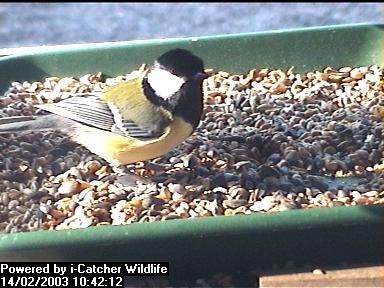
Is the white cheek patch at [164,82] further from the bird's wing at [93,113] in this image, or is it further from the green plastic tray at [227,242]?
the green plastic tray at [227,242]

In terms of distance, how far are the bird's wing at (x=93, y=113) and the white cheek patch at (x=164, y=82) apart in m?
0.11

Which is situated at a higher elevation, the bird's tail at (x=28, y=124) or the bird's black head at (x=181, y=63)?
the bird's black head at (x=181, y=63)

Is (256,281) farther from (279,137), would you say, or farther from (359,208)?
(279,137)

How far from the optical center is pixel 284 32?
2686 millimetres

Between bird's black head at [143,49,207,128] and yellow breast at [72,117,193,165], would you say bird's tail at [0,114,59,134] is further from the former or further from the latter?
bird's black head at [143,49,207,128]

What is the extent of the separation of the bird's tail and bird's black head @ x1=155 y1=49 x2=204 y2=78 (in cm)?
31

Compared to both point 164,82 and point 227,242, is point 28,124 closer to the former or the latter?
point 164,82

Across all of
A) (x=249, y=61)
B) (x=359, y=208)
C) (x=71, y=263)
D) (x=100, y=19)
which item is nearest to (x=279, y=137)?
(x=249, y=61)

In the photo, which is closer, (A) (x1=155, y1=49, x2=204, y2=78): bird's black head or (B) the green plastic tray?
(B) the green plastic tray

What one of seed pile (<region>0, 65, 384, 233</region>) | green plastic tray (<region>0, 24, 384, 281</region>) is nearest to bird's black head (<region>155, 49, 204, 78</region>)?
seed pile (<region>0, 65, 384, 233</region>)

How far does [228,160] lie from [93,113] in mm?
356

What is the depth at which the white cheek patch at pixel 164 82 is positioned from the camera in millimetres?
2260

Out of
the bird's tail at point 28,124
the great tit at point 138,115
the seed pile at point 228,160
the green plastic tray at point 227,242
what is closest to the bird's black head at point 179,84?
the great tit at point 138,115

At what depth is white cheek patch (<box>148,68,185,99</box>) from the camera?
226 centimetres
